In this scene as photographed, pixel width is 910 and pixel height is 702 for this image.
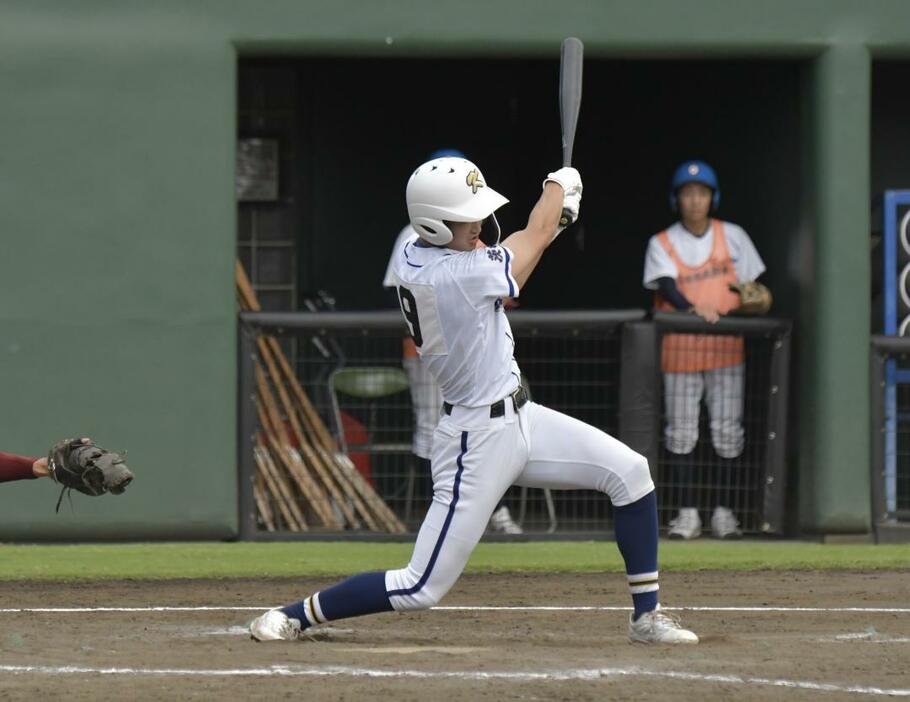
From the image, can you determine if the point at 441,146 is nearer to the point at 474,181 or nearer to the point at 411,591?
the point at 474,181

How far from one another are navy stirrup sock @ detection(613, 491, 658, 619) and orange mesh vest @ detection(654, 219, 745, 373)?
3.61 m

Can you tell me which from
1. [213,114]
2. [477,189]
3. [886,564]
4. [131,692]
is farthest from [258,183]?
[131,692]

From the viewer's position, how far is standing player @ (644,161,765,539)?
31.0 ft

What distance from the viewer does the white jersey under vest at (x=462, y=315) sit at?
5.63 m

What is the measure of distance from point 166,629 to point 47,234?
327 cm

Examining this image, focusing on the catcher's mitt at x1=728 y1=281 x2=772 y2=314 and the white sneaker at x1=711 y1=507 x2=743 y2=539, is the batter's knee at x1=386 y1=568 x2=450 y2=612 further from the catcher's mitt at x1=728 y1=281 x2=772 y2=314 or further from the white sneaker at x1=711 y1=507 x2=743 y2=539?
the catcher's mitt at x1=728 y1=281 x2=772 y2=314

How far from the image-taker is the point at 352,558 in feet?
27.9

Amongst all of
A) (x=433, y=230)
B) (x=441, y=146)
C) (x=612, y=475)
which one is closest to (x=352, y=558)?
(x=612, y=475)

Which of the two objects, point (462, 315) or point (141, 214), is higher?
point (141, 214)

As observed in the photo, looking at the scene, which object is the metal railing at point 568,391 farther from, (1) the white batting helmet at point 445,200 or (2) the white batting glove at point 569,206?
(1) the white batting helmet at point 445,200

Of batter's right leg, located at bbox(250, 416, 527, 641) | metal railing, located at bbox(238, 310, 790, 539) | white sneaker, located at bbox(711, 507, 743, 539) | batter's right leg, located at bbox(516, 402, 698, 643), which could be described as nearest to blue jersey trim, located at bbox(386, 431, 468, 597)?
batter's right leg, located at bbox(250, 416, 527, 641)

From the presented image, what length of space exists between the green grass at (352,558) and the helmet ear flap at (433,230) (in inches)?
101

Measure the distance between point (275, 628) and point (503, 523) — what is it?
143 inches

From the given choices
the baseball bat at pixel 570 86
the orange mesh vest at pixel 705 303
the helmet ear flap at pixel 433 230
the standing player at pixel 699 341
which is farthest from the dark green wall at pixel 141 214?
the helmet ear flap at pixel 433 230
